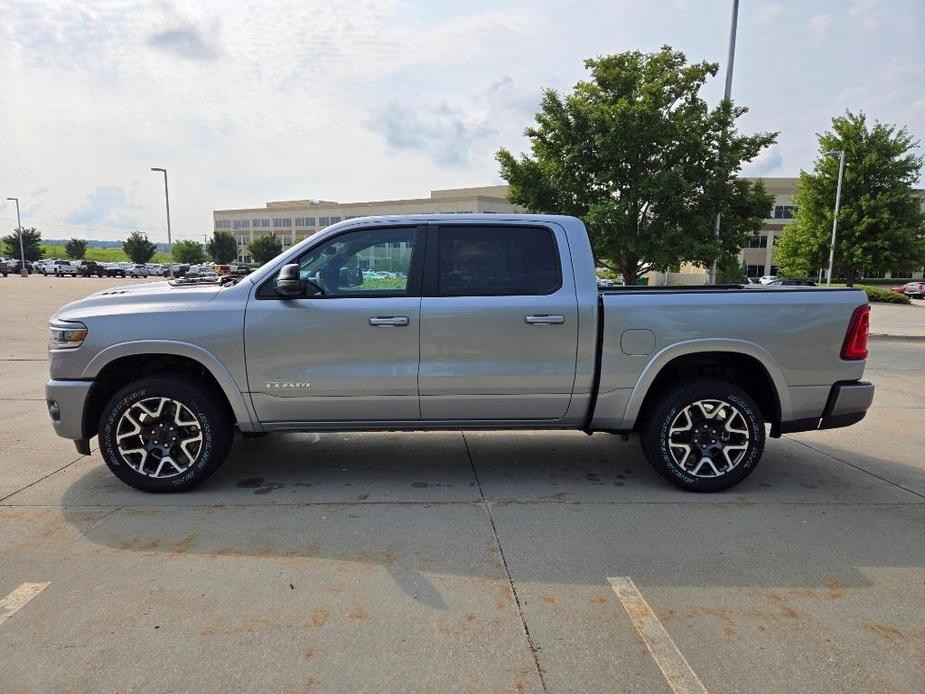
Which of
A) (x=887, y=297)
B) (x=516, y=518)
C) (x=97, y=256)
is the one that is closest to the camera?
(x=516, y=518)

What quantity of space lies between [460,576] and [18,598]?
7.31 ft

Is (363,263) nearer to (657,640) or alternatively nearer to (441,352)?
(441,352)

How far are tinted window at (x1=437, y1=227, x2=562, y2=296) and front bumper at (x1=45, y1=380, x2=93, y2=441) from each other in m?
2.59

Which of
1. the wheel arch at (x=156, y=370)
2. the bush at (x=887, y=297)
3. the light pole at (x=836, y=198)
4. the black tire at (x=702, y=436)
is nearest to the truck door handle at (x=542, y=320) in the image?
the black tire at (x=702, y=436)

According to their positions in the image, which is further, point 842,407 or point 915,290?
point 915,290

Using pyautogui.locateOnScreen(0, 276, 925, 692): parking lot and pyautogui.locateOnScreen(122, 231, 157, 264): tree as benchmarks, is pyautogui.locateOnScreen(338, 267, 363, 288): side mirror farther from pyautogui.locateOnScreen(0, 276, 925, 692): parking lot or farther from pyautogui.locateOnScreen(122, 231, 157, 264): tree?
pyautogui.locateOnScreen(122, 231, 157, 264): tree

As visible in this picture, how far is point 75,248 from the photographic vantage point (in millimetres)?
96812

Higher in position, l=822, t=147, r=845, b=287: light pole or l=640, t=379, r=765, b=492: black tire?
l=822, t=147, r=845, b=287: light pole

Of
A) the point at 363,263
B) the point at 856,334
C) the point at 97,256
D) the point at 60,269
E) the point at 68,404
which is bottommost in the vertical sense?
the point at 60,269

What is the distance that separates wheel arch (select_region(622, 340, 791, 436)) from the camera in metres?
4.54

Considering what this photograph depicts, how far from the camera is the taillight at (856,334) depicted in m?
4.55

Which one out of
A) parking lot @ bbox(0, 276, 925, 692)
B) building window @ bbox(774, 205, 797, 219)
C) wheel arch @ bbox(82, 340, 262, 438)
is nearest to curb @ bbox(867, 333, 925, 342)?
parking lot @ bbox(0, 276, 925, 692)

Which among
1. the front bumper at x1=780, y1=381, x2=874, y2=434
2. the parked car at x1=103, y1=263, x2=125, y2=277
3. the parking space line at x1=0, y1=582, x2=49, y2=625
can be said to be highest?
the front bumper at x1=780, y1=381, x2=874, y2=434

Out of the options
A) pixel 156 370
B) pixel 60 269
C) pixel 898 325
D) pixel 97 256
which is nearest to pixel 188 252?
pixel 60 269
